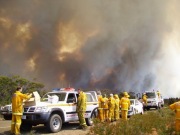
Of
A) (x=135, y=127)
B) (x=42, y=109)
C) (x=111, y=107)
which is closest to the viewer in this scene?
(x=135, y=127)

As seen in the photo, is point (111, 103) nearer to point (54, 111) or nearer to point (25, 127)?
point (54, 111)

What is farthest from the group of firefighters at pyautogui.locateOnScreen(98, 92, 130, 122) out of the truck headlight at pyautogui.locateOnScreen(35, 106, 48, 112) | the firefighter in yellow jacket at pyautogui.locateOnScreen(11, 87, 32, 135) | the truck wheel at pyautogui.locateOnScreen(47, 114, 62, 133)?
the firefighter in yellow jacket at pyautogui.locateOnScreen(11, 87, 32, 135)

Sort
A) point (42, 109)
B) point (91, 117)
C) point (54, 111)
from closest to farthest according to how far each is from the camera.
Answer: point (42, 109) → point (54, 111) → point (91, 117)

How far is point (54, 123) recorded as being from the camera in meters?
13.8

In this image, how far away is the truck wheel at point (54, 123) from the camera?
1343 centimetres

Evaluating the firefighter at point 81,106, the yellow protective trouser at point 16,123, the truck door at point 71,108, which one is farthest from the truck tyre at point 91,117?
the yellow protective trouser at point 16,123

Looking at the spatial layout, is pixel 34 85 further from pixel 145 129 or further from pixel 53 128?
pixel 145 129

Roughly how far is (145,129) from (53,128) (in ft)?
13.5

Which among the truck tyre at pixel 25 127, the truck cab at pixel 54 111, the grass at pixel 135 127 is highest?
the truck cab at pixel 54 111

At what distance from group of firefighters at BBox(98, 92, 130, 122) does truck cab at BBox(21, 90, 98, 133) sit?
1.29m

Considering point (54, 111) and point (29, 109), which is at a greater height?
point (29, 109)

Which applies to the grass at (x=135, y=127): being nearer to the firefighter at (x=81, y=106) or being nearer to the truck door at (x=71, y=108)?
the firefighter at (x=81, y=106)

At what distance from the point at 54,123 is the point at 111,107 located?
5693 millimetres

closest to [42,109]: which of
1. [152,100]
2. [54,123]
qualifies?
[54,123]
